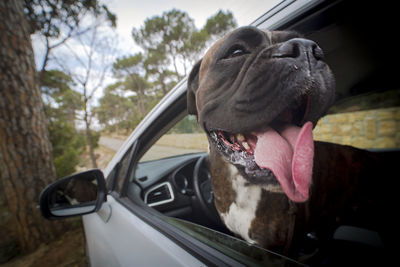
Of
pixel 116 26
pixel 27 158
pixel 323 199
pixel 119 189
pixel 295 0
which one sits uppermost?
pixel 116 26

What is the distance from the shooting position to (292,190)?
32.6 inches

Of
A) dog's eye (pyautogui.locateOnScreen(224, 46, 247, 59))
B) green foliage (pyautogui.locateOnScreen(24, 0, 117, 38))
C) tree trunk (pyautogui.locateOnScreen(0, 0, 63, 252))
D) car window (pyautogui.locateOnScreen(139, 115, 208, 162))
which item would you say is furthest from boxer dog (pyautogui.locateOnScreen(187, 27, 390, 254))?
green foliage (pyautogui.locateOnScreen(24, 0, 117, 38))

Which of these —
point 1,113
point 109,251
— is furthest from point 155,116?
point 1,113

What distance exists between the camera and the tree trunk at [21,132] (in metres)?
3.31

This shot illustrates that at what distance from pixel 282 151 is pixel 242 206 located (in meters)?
0.78

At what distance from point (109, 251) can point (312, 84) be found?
1699mm

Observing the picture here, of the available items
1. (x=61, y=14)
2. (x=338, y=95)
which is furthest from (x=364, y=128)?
(x=61, y=14)

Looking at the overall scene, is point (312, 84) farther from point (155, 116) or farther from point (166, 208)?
point (166, 208)

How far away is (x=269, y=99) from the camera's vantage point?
88 cm

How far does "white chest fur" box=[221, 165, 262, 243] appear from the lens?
141cm

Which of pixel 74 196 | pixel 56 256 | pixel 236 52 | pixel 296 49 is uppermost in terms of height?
pixel 236 52

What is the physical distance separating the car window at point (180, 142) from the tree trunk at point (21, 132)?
245 cm

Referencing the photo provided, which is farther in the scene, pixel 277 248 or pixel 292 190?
pixel 277 248

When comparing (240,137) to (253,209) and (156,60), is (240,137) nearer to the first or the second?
(253,209)
